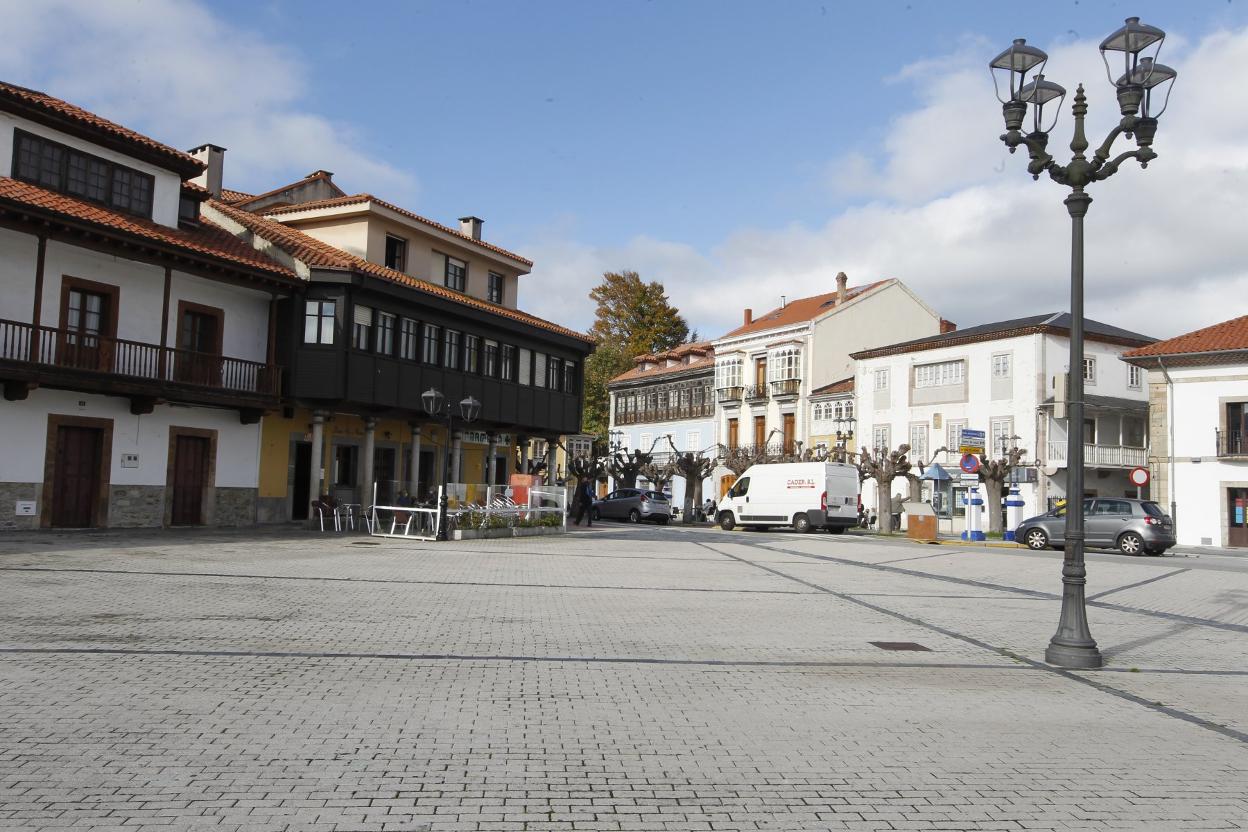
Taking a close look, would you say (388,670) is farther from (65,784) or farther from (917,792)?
(917,792)

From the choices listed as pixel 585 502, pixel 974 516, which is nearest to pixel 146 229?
pixel 585 502

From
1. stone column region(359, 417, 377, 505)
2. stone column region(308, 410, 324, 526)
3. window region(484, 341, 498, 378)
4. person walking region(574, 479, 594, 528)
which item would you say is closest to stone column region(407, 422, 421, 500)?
stone column region(359, 417, 377, 505)

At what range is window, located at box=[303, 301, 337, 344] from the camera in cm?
2634

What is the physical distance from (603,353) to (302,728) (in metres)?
63.4

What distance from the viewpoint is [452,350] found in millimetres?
30859

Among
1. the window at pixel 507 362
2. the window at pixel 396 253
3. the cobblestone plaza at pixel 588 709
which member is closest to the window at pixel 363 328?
the window at pixel 396 253

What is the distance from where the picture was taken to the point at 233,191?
35750 millimetres

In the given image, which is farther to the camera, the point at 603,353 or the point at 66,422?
the point at 603,353

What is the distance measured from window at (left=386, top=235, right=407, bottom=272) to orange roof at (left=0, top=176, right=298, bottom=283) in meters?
5.23

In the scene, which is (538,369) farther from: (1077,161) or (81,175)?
(1077,161)

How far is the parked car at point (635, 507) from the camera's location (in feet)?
142

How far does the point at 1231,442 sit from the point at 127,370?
37.4m

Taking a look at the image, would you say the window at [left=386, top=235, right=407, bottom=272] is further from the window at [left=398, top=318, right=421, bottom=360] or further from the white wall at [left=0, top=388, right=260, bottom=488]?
the white wall at [left=0, top=388, right=260, bottom=488]

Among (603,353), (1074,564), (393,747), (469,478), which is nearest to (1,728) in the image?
(393,747)
